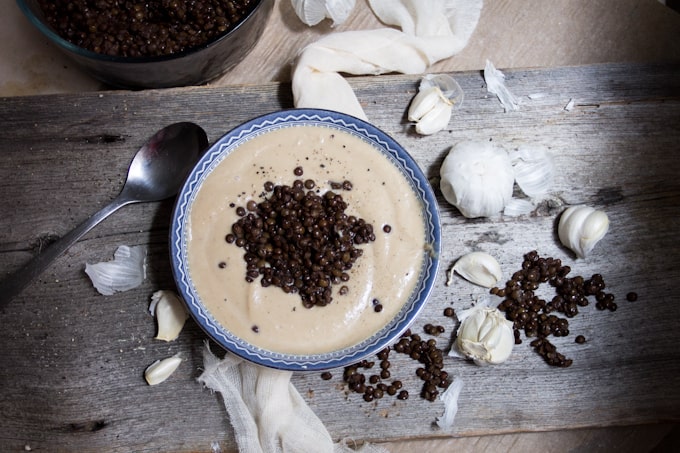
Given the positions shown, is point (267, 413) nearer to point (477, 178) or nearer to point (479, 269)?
point (479, 269)

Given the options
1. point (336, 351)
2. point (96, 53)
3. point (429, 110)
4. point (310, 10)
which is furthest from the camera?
point (310, 10)

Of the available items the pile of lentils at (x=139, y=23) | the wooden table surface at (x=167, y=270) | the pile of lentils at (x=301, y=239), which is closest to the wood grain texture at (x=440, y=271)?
the wooden table surface at (x=167, y=270)

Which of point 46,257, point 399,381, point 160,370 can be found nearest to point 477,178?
point 399,381

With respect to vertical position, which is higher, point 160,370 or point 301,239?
point 301,239

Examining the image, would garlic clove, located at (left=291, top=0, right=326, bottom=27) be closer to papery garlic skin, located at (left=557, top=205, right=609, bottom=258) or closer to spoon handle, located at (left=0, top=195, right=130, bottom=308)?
spoon handle, located at (left=0, top=195, right=130, bottom=308)

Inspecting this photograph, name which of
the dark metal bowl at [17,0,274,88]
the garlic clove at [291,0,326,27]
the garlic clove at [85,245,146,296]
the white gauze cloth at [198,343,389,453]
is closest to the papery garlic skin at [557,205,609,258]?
the white gauze cloth at [198,343,389,453]

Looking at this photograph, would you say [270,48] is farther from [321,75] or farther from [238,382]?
[238,382]

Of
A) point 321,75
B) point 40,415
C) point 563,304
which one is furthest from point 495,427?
point 40,415
